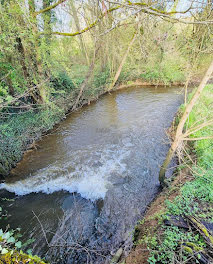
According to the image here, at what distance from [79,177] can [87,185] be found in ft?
1.38

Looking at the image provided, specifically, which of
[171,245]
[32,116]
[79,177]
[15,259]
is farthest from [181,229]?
[32,116]

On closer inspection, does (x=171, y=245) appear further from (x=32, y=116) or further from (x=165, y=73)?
(x=165, y=73)

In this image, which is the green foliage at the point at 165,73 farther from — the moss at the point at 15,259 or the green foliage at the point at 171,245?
the moss at the point at 15,259

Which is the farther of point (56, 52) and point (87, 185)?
point (56, 52)

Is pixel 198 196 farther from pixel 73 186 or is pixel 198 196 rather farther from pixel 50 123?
pixel 50 123

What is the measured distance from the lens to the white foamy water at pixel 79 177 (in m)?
4.17

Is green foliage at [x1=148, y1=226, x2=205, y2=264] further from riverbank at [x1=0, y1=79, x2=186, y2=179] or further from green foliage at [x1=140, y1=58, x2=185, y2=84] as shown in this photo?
green foliage at [x1=140, y1=58, x2=185, y2=84]

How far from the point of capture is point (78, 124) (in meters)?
7.57

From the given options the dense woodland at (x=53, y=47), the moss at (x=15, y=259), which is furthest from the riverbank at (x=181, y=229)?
the dense woodland at (x=53, y=47)

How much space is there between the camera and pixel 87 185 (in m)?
4.26

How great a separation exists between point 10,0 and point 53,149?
5.28 metres

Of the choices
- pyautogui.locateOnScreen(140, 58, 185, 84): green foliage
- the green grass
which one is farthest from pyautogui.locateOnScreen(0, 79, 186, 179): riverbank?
pyautogui.locateOnScreen(140, 58, 185, 84): green foliage

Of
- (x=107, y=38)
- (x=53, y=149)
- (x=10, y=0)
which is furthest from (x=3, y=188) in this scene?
(x=107, y=38)

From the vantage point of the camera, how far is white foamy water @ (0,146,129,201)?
4.17 m
